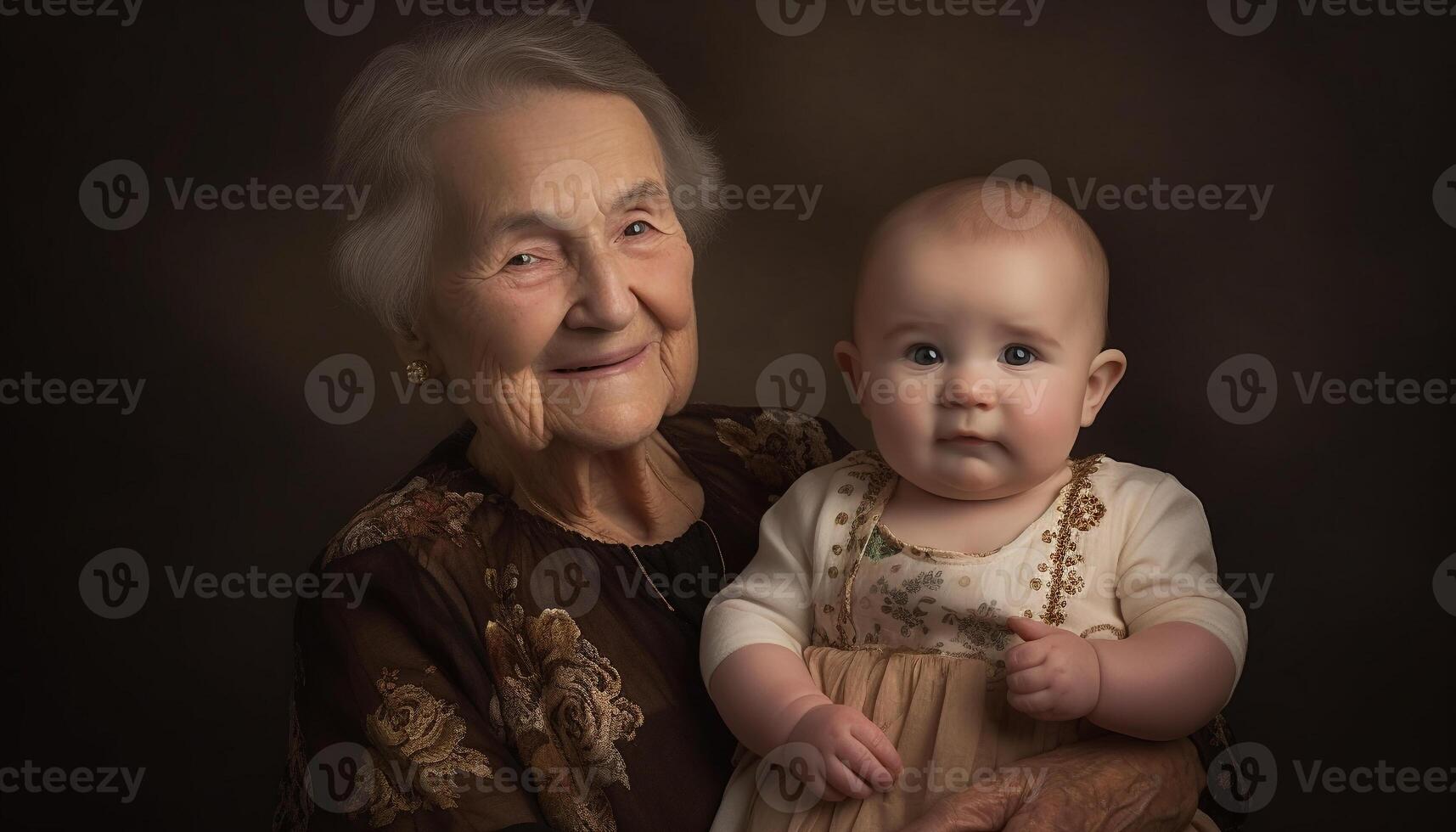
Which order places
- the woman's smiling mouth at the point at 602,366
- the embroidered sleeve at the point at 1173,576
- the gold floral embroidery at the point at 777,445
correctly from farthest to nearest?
the gold floral embroidery at the point at 777,445 < the woman's smiling mouth at the point at 602,366 < the embroidered sleeve at the point at 1173,576

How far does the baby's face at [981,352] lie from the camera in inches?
76.4

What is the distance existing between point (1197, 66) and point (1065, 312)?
4.95ft

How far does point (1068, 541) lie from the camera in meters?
1.99

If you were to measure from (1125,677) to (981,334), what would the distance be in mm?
499

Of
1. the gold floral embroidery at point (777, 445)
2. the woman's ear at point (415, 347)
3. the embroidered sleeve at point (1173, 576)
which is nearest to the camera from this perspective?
the embroidered sleeve at point (1173, 576)

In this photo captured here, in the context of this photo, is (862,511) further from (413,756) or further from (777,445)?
(413,756)

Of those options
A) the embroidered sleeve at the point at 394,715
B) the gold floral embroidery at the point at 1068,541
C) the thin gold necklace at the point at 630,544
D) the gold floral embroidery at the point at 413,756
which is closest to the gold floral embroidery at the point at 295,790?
the embroidered sleeve at the point at 394,715

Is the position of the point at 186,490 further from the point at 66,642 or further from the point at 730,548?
the point at 730,548

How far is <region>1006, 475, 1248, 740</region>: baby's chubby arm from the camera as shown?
1813mm

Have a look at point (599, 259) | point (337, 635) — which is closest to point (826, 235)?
point (599, 259)

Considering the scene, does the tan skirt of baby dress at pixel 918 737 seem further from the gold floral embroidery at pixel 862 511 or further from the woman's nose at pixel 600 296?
the woman's nose at pixel 600 296

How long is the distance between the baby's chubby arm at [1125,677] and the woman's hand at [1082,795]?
54 mm

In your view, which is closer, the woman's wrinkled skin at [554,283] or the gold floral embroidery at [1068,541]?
the gold floral embroidery at [1068,541]

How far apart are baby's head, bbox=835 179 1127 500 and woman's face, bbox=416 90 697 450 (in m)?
0.41
